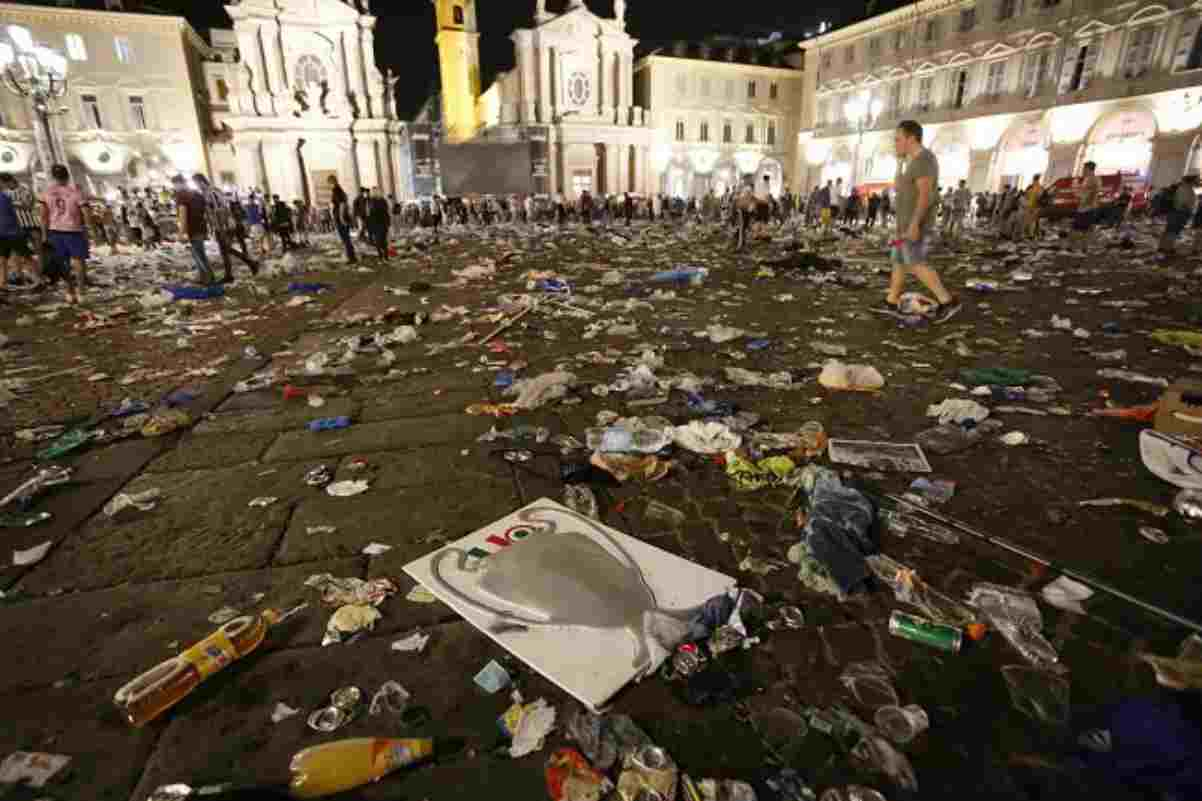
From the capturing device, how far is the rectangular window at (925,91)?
3300cm

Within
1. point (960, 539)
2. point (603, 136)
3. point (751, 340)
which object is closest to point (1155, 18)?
point (603, 136)

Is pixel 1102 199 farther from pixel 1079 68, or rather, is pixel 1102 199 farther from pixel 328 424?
pixel 328 424

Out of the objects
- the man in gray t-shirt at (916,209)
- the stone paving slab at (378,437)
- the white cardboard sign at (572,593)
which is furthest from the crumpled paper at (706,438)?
the man in gray t-shirt at (916,209)

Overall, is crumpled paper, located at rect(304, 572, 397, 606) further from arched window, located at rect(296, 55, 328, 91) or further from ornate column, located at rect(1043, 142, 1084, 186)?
arched window, located at rect(296, 55, 328, 91)

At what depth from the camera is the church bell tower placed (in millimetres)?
40625

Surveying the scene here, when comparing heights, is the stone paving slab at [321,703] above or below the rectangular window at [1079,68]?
below

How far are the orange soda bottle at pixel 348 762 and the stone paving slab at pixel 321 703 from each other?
1.4 inches

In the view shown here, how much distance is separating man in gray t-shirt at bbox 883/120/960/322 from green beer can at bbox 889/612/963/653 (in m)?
4.84

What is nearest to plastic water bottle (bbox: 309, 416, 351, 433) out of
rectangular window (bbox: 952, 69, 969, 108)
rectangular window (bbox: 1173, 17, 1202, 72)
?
rectangular window (bbox: 1173, 17, 1202, 72)

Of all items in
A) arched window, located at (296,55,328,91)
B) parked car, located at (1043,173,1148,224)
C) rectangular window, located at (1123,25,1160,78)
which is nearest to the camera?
parked car, located at (1043,173,1148,224)

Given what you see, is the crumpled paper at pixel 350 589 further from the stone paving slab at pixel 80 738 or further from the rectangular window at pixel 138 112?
the rectangular window at pixel 138 112

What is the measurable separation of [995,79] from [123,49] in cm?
4719

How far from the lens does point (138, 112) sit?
33.1m

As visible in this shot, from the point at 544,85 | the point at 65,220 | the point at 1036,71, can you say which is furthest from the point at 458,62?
the point at 65,220
